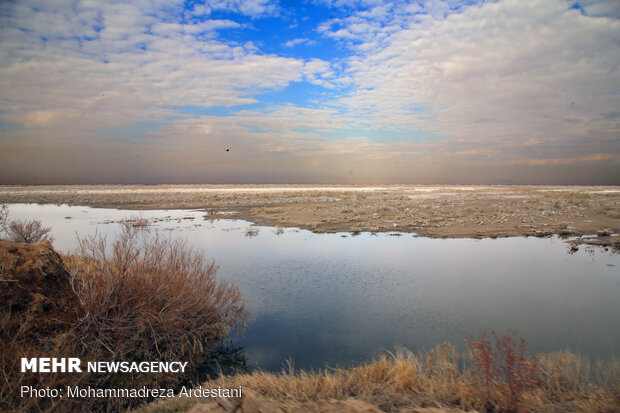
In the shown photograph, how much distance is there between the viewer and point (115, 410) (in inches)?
208

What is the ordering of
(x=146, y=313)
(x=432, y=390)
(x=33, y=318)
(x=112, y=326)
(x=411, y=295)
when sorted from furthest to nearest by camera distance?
1. (x=411, y=295)
2. (x=146, y=313)
3. (x=112, y=326)
4. (x=33, y=318)
5. (x=432, y=390)

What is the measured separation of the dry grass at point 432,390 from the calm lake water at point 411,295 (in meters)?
1.91

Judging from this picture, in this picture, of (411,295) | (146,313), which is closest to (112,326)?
(146,313)

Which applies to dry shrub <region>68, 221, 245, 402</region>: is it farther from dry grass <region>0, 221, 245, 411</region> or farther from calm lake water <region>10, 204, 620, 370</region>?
calm lake water <region>10, 204, 620, 370</region>

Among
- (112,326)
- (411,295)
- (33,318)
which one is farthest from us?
(411,295)

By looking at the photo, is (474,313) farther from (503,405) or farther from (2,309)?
(2,309)

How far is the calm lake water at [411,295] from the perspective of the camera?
7.76m

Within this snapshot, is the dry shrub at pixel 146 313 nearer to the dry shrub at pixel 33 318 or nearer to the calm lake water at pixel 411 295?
the dry shrub at pixel 33 318

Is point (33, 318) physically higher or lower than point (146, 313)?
higher

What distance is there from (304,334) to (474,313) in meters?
4.78

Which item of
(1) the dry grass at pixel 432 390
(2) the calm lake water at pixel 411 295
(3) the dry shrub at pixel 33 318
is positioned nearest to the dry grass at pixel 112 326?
(3) the dry shrub at pixel 33 318

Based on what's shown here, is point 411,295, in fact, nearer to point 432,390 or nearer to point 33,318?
point 432,390

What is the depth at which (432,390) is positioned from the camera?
181 inches

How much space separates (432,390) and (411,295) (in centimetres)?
674
